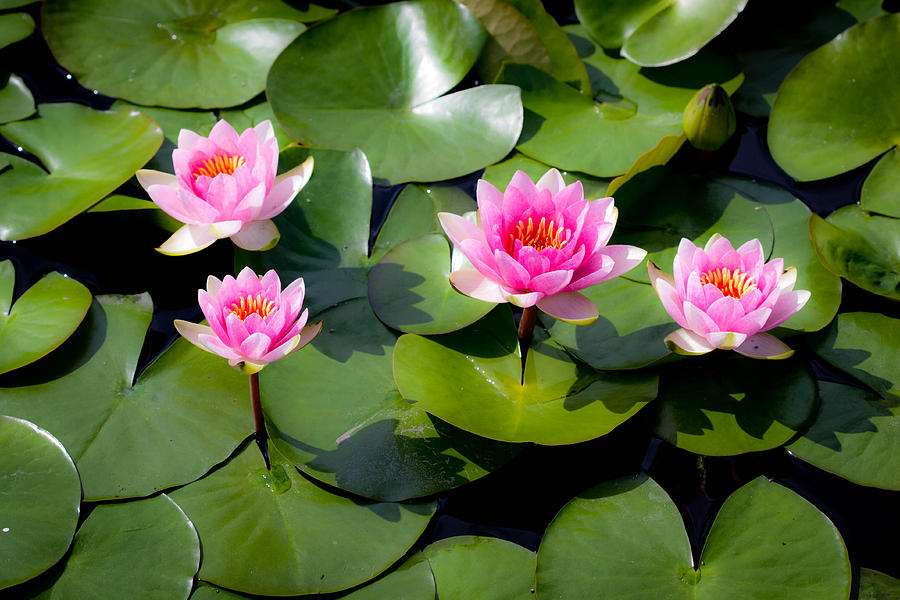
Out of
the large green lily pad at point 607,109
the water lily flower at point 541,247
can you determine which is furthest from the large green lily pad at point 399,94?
the water lily flower at point 541,247

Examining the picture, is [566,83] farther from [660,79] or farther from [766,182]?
[766,182]

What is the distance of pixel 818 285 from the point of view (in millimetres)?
2283

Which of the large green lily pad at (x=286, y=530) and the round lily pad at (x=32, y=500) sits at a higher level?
the round lily pad at (x=32, y=500)

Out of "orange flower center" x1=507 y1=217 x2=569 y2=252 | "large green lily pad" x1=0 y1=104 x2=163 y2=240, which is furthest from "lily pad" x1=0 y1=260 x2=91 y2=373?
"orange flower center" x1=507 y1=217 x2=569 y2=252

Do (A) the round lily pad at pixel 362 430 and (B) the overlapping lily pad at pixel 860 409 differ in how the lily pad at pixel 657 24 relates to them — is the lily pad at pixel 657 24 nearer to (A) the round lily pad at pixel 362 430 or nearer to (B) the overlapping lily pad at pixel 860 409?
(B) the overlapping lily pad at pixel 860 409

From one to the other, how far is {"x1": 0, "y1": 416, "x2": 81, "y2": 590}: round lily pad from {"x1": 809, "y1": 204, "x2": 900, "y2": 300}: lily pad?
2.46 metres

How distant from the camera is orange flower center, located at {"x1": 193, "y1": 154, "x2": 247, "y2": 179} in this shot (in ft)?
7.21

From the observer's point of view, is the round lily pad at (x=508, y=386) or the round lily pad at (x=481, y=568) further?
the round lily pad at (x=508, y=386)

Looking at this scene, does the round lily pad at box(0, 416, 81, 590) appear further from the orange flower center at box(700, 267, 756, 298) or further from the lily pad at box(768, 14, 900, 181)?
the lily pad at box(768, 14, 900, 181)

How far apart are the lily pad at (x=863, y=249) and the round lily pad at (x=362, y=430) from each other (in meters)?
1.28

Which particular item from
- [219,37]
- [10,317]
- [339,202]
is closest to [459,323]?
[339,202]

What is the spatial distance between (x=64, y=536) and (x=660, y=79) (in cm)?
275

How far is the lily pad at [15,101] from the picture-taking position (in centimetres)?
276

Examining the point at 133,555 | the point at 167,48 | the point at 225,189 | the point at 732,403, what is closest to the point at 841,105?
the point at 732,403
